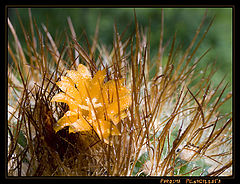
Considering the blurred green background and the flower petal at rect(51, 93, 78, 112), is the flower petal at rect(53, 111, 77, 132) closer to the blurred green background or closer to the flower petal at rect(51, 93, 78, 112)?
the flower petal at rect(51, 93, 78, 112)

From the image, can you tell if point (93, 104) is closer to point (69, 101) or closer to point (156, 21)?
point (69, 101)

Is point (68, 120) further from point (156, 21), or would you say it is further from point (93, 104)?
point (156, 21)

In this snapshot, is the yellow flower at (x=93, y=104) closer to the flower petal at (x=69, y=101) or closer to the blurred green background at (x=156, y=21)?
the flower petal at (x=69, y=101)

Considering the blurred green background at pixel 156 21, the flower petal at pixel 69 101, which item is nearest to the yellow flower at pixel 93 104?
the flower petal at pixel 69 101

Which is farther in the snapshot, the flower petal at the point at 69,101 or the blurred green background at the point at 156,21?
the blurred green background at the point at 156,21

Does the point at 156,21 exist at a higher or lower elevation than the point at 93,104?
higher

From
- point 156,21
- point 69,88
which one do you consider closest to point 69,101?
point 69,88

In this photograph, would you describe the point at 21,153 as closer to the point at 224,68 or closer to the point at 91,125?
the point at 91,125

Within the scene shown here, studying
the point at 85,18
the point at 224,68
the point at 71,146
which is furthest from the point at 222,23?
the point at 71,146

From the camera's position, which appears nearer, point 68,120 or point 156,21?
point 68,120
